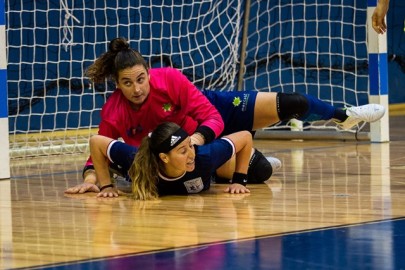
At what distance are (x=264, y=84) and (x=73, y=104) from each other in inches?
76.3

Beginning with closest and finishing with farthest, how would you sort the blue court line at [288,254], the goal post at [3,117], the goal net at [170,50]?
1. the blue court line at [288,254]
2. the goal post at [3,117]
3. the goal net at [170,50]

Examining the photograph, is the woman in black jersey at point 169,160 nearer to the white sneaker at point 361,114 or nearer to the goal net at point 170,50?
the white sneaker at point 361,114

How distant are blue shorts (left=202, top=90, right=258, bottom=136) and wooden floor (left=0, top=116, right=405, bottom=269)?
36cm

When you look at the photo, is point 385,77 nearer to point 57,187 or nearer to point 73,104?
point 73,104

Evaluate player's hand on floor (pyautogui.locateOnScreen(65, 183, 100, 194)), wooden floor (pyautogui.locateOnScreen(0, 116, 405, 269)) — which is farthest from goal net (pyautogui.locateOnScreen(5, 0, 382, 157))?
player's hand on floor (pyautogui.locateOnScreen(65, 183, 100, 194))

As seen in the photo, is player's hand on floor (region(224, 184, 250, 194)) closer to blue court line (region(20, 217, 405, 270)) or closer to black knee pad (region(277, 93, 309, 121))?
black knee pad (region(277, 93, 309, 121))

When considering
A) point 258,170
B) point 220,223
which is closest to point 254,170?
point 258,170

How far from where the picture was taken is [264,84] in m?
10.2

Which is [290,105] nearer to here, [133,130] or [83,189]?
[133,130]

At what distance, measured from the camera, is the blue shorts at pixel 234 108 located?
20.4ft

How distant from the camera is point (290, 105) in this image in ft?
20.7

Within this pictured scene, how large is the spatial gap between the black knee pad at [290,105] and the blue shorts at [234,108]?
16 cm

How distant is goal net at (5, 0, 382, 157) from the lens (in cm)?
868

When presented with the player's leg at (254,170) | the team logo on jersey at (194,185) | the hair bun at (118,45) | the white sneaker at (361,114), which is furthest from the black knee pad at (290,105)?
the hair bun at (118,45)
